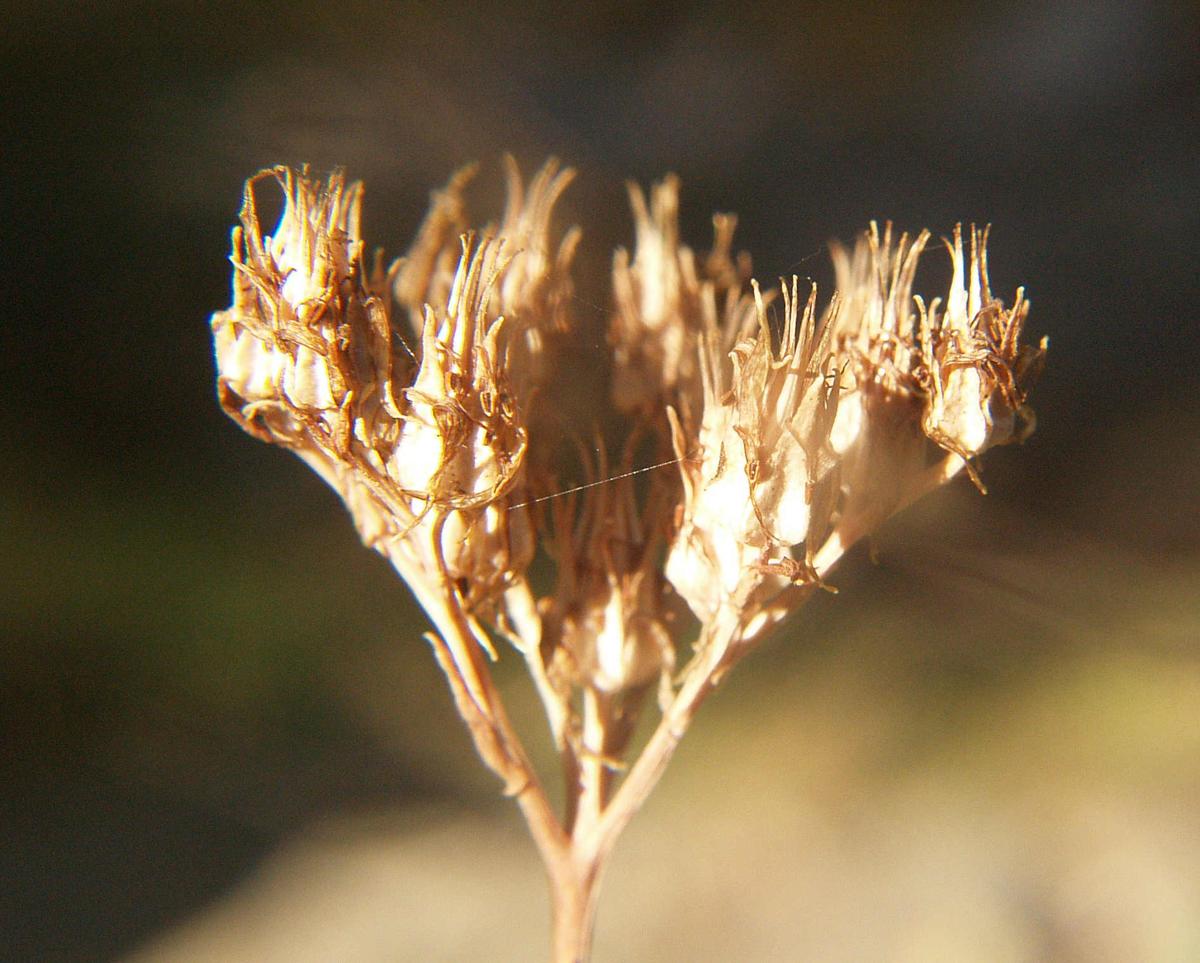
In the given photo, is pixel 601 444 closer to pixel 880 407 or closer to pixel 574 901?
pixel 880 407

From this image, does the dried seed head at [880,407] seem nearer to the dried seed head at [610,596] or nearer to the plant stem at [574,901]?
the dried seed head at [610,596]

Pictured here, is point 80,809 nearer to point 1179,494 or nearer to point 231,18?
point 231,18

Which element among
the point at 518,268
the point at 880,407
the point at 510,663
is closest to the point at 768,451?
the point at 880,407

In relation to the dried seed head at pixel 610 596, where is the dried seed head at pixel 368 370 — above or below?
above

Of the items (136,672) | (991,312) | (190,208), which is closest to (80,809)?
(136,672)

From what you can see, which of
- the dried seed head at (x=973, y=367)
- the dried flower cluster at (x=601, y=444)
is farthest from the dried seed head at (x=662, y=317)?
the dried seed head at (x=973, y=367)

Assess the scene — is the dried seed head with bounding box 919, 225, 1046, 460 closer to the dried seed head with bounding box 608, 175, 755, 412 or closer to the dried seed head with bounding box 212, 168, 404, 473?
the dried seed head with bounding box 608, 175, 755, 412
